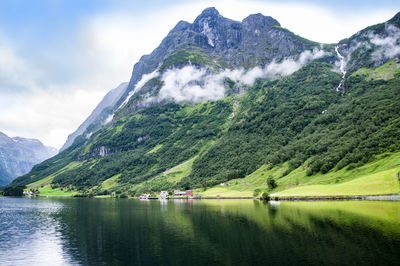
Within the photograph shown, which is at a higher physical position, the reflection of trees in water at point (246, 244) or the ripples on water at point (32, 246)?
the ripples on water at point (32, 246)

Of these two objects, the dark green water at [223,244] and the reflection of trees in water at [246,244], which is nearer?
the reflection of trees in water at [246,244]

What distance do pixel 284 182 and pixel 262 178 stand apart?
1181 inches

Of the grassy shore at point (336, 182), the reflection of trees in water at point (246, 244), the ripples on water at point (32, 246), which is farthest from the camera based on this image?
the grassy shore at point (336, 182)

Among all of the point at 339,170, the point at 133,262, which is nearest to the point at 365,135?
the point at 339,170

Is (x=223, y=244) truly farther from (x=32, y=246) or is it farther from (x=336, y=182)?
(x=336, y=182)

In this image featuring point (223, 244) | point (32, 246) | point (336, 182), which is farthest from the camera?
point (336, 182)

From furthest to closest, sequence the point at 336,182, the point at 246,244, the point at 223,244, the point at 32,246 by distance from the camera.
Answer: the point at 336,182 < the point at 32,246 < the point at 223,244 < the point at 246,244

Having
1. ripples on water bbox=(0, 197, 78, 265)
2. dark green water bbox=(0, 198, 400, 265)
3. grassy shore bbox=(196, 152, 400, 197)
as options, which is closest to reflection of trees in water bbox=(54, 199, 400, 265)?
dark green water bbox=(0, 198, 400, 265)

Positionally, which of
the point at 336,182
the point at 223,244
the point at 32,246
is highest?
the point at 32,246

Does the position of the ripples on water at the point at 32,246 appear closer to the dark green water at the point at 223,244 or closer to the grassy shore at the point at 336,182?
the dark green water at the point at 223,244

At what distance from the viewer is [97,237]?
54688 mm

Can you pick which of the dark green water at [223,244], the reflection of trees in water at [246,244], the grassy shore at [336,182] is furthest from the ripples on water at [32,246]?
the grassy shore at [336,182]

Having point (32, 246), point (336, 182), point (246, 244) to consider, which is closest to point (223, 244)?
point (246, 244)

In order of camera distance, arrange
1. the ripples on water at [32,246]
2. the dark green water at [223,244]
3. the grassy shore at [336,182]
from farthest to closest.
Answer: the grassy shore at [336,182] → the ripples on water at [32,246] → the dark green water at [223,244]
